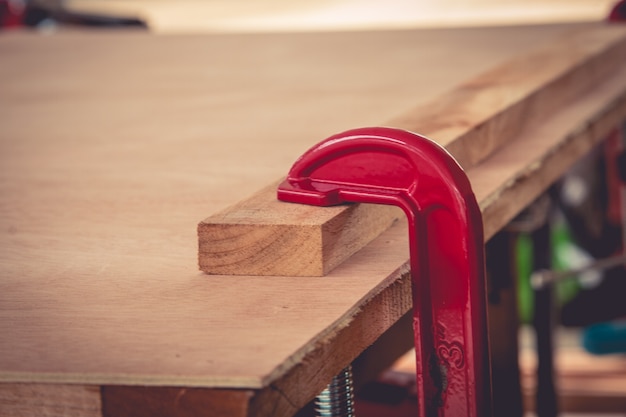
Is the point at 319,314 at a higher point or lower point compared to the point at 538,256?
lower

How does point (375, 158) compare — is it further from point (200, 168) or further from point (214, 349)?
point (200, 168)

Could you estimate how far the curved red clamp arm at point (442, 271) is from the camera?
798 mm

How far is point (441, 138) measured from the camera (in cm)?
112

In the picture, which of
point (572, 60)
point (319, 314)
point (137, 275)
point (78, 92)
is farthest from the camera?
point (78, 92)

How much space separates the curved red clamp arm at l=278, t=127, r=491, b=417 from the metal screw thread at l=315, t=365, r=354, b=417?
6 cm

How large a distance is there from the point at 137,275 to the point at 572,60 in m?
1.08

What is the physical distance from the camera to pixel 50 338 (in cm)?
70

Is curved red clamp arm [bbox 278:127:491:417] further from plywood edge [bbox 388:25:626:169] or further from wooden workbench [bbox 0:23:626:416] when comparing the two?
plywood edge [bbox 388:25:626:169]

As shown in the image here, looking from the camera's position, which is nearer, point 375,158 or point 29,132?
point 375,158

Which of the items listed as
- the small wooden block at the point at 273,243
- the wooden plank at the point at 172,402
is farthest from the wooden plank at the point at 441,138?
the wooden plank at the point at 172,402

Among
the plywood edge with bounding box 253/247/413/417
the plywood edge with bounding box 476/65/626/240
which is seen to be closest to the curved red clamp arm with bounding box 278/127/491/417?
the plywood edge with bounding box 253/247/413/417

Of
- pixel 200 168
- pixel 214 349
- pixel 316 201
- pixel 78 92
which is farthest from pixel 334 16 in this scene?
pixel 214 349

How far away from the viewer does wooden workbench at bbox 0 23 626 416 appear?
2.10 feet

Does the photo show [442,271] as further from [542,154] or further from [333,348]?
[542,154]
